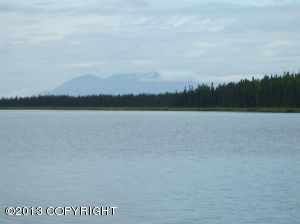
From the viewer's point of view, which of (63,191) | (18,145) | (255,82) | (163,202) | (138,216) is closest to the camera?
(138,216)

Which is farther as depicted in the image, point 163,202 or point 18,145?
point 18,145

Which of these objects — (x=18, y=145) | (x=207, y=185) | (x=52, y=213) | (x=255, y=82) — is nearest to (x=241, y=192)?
(x=207, y=185)

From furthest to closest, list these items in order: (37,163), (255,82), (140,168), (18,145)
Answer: (255,82), (18,145), (37,163), (140,168)

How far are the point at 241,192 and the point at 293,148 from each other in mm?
28319

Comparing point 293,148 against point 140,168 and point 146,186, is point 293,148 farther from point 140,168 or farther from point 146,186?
point 146,186

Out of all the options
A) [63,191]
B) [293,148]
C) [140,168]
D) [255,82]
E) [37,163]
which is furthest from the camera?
[255,82]

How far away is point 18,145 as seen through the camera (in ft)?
218

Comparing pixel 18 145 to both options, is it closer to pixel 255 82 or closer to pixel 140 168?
pixel 140 168

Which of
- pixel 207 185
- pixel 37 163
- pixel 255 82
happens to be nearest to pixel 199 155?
pixel 37 163

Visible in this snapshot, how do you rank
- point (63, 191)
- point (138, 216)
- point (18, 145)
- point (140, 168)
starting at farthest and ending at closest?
point (18, 145)
point (140, 168)
point (63, 191)
point (138, 216)

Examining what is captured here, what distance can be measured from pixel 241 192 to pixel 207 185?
2595mm

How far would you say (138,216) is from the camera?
28312 mm

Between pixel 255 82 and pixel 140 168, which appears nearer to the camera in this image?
pixel 140 168

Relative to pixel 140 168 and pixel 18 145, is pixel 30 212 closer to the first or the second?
pixel 140 168
